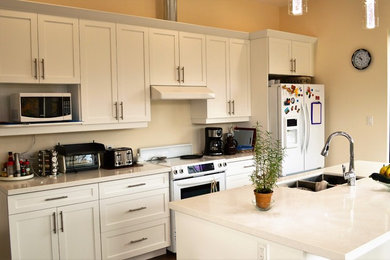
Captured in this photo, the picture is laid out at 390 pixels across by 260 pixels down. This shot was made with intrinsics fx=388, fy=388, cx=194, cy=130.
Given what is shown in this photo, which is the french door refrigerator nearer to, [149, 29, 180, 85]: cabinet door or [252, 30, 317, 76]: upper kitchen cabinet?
[252, 30, 317, 76]: upper kitchen cabinet

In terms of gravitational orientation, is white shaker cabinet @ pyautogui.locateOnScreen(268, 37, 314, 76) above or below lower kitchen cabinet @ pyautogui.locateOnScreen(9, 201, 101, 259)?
above

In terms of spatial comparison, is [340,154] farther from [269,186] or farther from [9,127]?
[9,127]

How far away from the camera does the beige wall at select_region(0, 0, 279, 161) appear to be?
3.78m

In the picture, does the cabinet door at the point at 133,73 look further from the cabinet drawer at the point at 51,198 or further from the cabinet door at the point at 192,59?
the cabinet drawer at the point at 51,198

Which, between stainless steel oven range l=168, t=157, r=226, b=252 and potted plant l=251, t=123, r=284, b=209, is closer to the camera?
potted plant l=251, t=123, r=284, b=209

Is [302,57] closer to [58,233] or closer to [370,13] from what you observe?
[370,13]

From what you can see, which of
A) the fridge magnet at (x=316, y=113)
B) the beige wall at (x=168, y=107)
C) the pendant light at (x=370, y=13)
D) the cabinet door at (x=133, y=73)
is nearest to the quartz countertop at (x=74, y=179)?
the beige wall at (x=168, y=107)

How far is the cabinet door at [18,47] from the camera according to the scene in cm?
319

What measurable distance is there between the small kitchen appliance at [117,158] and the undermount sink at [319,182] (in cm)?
164

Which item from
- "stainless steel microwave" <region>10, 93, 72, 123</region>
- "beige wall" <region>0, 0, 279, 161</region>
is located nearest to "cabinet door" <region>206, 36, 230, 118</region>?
"beige wall" <region>0, 0, 279, 161</region>

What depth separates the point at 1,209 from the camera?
3465 mm

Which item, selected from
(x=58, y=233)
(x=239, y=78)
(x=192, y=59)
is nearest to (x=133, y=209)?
(x=58, y=233)

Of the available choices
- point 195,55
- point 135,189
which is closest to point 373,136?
point 195,55

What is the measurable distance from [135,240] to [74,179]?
85 cm
